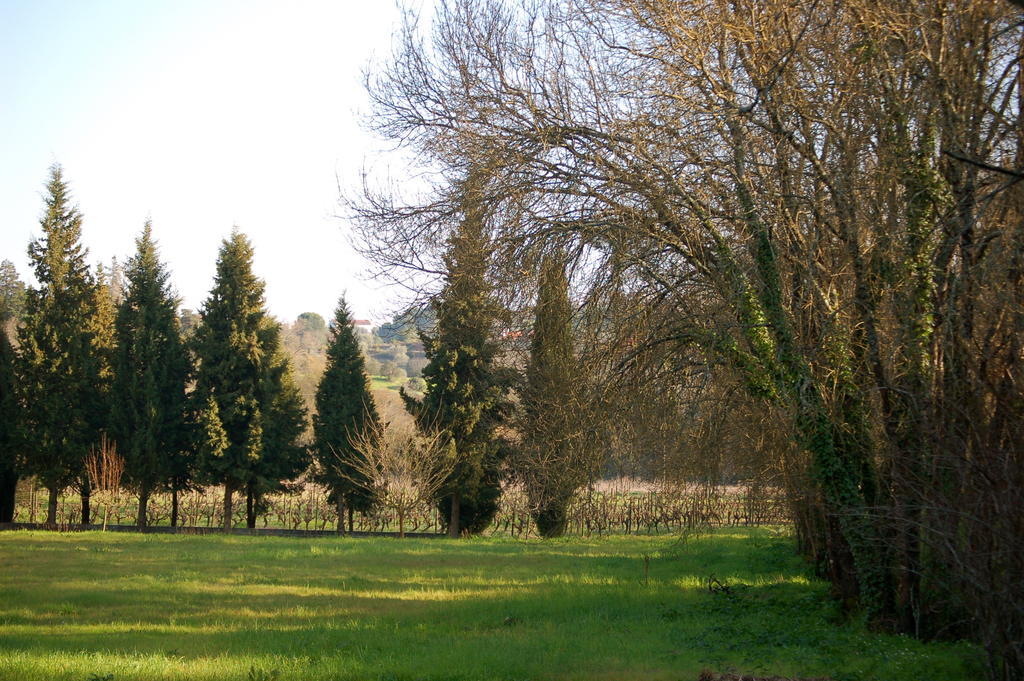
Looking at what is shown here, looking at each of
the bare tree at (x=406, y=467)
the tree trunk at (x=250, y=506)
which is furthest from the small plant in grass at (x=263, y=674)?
the tree trunk at (x=250, y=506)

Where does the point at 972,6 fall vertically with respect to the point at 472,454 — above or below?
above

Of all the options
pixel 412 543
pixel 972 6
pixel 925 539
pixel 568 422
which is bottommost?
pixel 412 543

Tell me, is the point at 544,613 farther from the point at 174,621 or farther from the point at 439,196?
the point at 439,196

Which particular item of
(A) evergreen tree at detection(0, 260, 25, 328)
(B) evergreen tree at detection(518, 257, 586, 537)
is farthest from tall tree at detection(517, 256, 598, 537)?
(A) evergreen tree at detection(0, 260, 25, 328)

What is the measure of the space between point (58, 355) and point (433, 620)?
3022 centimetres

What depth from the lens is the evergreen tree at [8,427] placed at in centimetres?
3472

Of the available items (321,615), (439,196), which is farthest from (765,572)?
(439,196)

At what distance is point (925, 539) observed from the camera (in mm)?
7031

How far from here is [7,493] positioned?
119 ft

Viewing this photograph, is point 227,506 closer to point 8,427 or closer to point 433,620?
point 8,427

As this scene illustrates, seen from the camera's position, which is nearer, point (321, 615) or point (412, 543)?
point (321, 615)

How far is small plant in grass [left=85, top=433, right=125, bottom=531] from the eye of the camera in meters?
31.9

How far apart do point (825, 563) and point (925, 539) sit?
301 inches

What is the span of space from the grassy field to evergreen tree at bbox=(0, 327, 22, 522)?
15.8m
